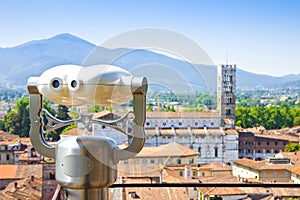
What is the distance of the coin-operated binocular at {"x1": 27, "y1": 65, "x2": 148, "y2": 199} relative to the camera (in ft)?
2.16

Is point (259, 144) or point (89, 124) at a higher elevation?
point (89, 124)

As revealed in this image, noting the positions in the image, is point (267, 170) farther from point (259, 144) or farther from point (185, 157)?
point (185, 157)

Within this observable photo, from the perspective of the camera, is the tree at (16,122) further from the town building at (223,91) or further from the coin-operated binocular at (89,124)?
the coin-operated binocular at (89,124)

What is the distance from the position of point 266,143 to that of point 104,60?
22.4 metres

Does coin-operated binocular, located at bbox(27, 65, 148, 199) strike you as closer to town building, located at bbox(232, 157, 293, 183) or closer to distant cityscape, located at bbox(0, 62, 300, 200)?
distant cityscape, located at bbox(0, 62, 300, 200)

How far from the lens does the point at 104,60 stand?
0.69m

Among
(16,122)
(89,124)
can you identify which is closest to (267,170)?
(16,122)

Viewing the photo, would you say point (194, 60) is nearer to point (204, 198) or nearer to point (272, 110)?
point (204, 198)

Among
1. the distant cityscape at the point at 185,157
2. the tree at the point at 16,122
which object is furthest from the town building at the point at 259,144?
the tree at the point at 16,122

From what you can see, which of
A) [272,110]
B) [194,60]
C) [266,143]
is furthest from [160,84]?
[272,110]

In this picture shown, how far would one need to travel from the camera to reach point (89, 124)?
726 millimetres

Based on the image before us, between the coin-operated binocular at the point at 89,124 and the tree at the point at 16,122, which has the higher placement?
the coin-operated binocular at the point at 89,124

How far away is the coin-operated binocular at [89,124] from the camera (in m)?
0.66

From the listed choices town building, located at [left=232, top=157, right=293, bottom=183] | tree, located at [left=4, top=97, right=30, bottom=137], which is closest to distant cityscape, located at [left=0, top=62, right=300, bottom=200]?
town building, located at [left=232, top=157, right=293, bottom=183]
